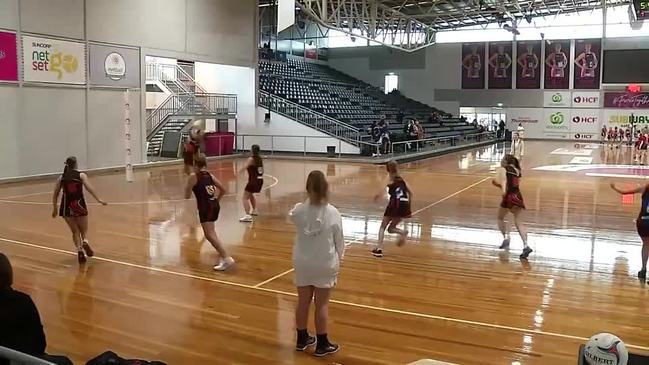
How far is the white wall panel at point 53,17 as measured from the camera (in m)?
17.5

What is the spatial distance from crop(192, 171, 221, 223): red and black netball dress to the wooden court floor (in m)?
0.69

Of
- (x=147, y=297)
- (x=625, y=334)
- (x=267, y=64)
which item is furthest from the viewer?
(x=267, y=64)

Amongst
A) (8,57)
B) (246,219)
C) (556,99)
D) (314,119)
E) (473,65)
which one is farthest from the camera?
(473,65)

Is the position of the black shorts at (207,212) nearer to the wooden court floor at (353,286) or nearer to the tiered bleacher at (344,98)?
A: the wooden court floor at (353,286)

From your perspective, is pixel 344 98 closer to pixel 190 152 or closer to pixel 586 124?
pixel 586 124

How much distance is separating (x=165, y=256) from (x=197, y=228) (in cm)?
204

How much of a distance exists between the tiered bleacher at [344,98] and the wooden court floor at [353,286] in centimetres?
1872

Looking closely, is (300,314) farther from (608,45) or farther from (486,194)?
(608,45)

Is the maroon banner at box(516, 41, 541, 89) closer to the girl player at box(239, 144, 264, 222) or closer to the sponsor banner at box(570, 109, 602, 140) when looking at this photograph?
the sponsor banner at box(570, 109, 602, 140)

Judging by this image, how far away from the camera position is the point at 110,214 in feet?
38.6

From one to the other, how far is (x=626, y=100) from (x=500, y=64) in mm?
8645

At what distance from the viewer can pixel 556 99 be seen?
43.2 meters

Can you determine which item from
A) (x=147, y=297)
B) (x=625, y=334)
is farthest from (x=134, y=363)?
(x=625, y=334)

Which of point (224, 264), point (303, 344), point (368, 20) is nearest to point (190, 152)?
point (224, 264)
